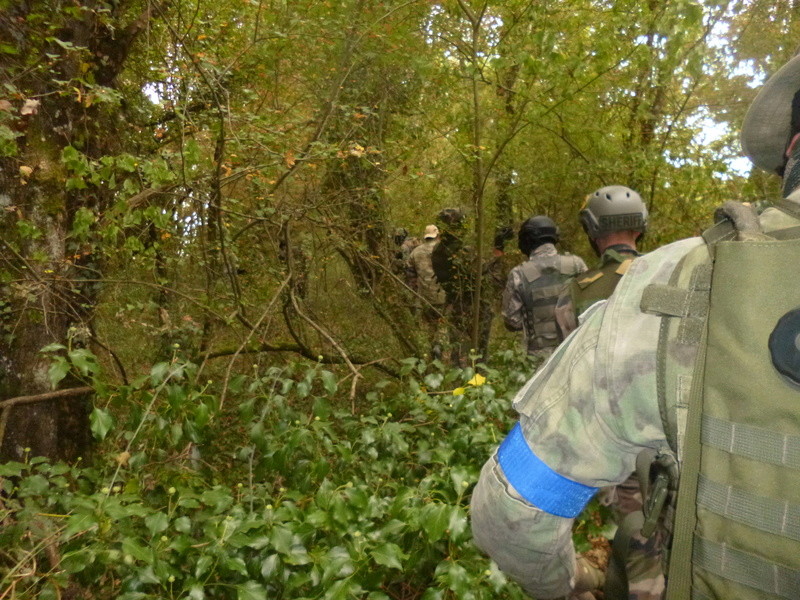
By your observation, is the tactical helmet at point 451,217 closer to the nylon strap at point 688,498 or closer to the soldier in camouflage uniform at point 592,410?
the soldier in camouflage uniform at point 592,410

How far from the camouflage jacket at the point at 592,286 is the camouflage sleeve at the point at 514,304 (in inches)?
44.8

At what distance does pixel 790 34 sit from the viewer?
21.5 feet

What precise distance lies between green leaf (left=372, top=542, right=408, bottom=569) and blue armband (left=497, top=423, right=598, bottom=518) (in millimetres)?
757

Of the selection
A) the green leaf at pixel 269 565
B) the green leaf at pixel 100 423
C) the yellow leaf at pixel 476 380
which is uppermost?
the green leaf at pixel 100 423

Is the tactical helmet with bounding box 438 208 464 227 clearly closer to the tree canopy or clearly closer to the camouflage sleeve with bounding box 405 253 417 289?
the tree canopy


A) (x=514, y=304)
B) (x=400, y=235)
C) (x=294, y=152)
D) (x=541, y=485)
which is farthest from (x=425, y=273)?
(x=541, y=485)

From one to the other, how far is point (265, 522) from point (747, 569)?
1489 millimetres

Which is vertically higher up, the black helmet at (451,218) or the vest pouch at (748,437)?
the black helmet at (451,218)

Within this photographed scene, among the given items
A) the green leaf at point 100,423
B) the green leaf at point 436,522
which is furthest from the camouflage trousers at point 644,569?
the green leaf at point 100,423

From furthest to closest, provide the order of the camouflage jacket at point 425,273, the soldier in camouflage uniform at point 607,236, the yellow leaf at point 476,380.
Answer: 1. the camouflage jacket at point 425,273
2. the soldier in camouflage uniform at point 607,236
3. the yellow leaf at point 476,380

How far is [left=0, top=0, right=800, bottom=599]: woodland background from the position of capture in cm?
211

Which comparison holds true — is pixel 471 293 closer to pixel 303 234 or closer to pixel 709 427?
pixel 303 234

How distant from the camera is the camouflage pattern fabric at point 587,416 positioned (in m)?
1.05

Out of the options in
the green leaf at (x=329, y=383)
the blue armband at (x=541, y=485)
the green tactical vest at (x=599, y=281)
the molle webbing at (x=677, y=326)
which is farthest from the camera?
the green tactical vest at (x=599, y=281)
